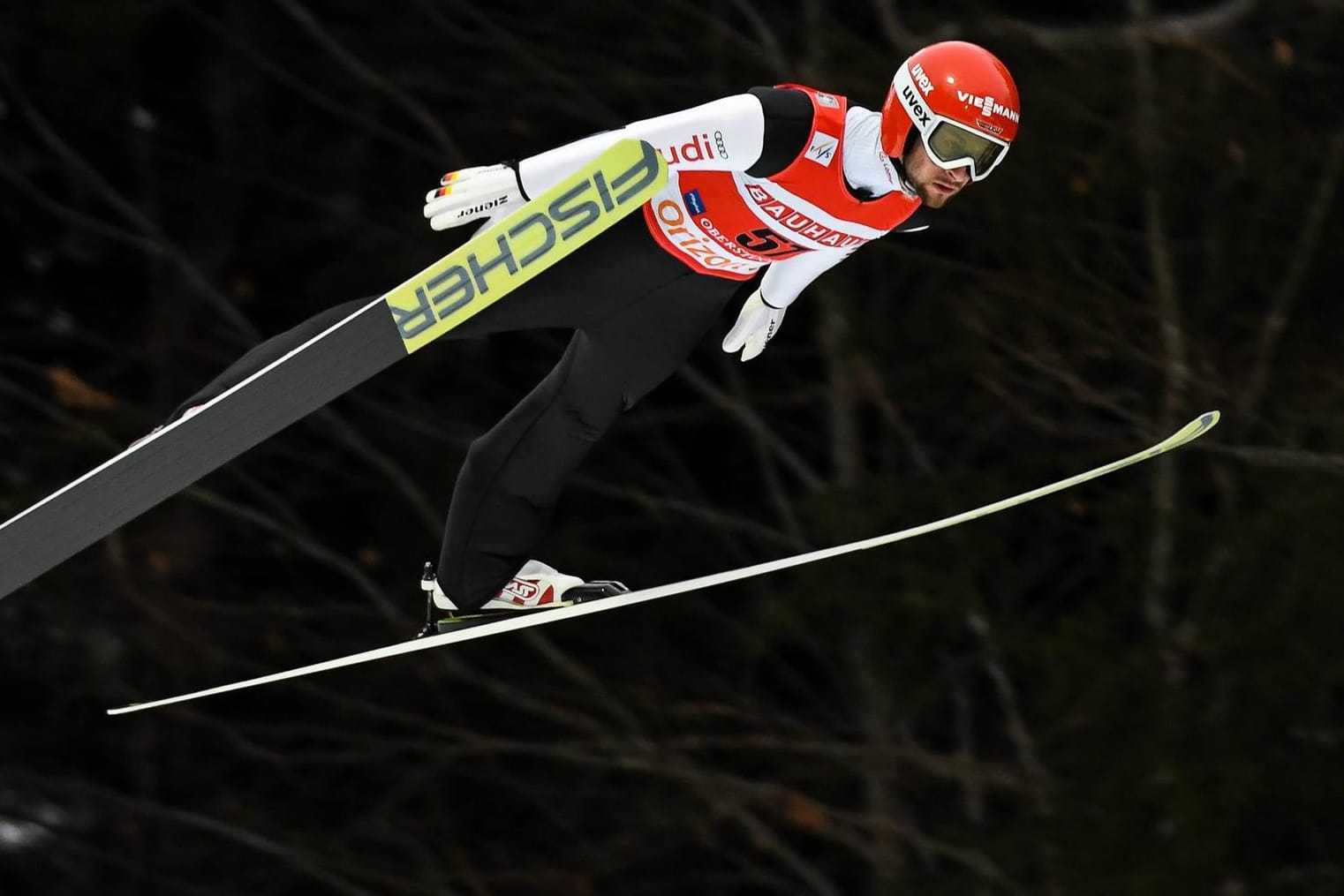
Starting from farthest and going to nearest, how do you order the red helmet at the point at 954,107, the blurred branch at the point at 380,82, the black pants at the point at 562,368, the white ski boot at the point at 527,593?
the blurred branch at the point at 380,82 → the white ski boot at the point at 527,593 → the black pants at the point at 562,368 → the red helmet at the point at 954,107

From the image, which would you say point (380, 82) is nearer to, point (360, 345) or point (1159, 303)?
point (1159, 303)

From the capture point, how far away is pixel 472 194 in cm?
312

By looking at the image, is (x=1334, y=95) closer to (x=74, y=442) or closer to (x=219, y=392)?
(x=219, y=392)

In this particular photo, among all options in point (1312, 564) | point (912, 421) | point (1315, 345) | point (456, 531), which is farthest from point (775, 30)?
point (456, 531)

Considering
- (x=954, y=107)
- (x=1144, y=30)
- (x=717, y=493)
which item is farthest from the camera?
(x=717, y=493)

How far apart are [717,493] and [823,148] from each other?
224 inches

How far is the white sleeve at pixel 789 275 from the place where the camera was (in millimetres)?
3508

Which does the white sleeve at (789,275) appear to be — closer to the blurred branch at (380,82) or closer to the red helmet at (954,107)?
the red helmet at (954,107)

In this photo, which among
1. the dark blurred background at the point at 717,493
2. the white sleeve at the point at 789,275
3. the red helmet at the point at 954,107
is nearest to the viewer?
the red helmet at the point at 954,107

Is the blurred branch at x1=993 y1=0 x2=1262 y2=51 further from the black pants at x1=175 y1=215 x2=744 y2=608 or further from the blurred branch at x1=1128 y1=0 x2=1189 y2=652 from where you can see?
the black pants at x1=175 y1=215 x2=744 y2=608

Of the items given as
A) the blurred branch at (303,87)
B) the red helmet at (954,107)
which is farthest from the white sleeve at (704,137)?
the blurred branch at (303,87)

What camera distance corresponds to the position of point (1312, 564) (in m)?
5.83

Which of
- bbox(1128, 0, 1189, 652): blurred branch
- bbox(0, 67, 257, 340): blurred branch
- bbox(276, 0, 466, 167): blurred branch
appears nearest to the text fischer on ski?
bbox(1128, 0, 1189, 652): blurred branch

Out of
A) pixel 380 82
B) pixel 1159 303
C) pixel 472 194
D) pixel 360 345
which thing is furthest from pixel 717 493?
pixel 472 194
